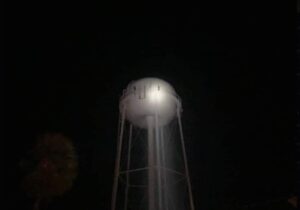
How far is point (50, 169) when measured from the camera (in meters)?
17.4

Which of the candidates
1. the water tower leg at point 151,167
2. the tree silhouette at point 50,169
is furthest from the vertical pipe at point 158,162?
the tree silhouette at point 50,169

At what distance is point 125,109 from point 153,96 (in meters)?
1.15

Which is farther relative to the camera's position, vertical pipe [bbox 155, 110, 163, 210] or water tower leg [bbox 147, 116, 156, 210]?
water tower leg [bbox 147, 116, 156, 210]

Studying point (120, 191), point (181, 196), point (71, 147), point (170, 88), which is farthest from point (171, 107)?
point (120, 191)

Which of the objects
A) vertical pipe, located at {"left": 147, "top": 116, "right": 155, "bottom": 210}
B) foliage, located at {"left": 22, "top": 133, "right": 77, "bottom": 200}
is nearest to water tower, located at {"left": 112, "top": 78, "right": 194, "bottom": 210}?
vertical pipe, located at {"left": 147, "top": 116, "right": 155, "bottom": 210}

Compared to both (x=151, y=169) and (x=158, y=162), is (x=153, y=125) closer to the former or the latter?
(x=158, y=162)

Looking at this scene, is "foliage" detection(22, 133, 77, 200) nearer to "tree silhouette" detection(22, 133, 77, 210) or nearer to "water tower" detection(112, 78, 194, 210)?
"tree silhouette" detection(22, 133, 77, 210)

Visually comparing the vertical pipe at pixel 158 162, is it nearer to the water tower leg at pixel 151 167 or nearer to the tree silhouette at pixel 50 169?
the water tower leg at pixel 151 167

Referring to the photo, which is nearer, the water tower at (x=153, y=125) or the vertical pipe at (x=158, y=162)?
the vertical pipe at (x=158, y=162)

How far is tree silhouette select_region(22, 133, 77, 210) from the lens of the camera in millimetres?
16778

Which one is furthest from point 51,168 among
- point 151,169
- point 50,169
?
point 151,169

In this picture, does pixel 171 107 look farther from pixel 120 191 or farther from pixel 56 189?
pixel 120 191

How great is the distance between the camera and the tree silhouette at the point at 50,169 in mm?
16778

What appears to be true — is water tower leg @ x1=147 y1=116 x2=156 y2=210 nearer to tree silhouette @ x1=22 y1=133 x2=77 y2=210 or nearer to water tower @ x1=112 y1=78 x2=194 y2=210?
water tower @ x1=112 y1=78 x2=194 y2=210
